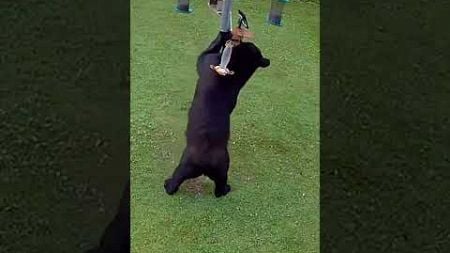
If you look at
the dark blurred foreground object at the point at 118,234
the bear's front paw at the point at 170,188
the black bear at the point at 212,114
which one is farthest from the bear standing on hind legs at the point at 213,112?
the dark blurred foreground object at the point at 118,234

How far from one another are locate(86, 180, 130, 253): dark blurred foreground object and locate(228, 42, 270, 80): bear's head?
3.54 ft

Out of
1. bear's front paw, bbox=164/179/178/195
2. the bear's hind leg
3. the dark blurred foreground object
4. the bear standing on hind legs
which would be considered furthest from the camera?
bear's front paw, bbox=164/179/178/195

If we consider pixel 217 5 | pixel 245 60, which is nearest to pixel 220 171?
pixel 245 60

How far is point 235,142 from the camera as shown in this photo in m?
5.17

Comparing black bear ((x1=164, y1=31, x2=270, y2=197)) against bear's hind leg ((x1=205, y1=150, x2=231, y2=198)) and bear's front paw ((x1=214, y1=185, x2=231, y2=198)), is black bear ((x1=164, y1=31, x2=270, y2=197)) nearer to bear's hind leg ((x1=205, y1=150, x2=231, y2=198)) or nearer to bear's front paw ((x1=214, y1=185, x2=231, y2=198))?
bear's hind leg ((x1=205, y1=150, x2=231, y2=198))

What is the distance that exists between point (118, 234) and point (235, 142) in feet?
4.22

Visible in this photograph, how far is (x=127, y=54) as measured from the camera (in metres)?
6.01

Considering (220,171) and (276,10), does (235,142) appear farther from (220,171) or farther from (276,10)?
(276,10)

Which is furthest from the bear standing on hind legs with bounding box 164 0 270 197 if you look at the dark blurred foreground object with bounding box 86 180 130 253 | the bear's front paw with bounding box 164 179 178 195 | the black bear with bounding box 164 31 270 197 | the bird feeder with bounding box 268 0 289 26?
the dark blurred foreground object with bounding box 86 180 130 253

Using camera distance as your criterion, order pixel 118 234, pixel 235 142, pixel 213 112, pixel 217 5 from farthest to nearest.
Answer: pixel 235 142 < pixel 217 5 < pixel 213 112 < pixel 118 234

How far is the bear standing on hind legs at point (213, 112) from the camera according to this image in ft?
14.1

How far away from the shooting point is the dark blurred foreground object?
4.13 meters
